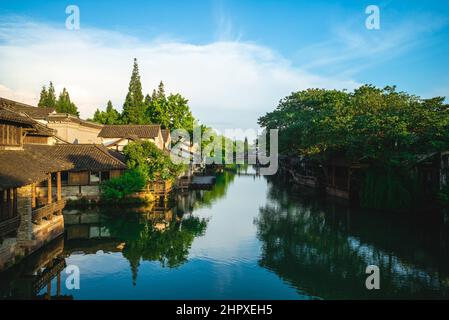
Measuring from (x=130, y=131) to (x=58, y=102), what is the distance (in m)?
47.6

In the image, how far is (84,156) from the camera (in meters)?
35.2

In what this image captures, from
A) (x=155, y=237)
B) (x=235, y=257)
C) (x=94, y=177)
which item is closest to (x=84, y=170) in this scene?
(x=94, y=177)

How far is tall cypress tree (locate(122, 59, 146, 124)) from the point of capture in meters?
73.3

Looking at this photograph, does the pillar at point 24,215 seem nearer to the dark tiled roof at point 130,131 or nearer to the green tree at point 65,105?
the dark tiled roof at point 130,131

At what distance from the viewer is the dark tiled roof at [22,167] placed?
605 inches

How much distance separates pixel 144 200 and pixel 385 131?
22228 mm

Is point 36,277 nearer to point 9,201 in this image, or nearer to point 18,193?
point 9,201

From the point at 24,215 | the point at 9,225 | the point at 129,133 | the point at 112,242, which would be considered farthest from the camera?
the point at 129,133

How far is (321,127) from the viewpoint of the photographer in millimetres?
39031

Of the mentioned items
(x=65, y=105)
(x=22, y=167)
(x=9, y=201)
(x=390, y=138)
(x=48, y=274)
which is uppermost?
(x=65, y=105)

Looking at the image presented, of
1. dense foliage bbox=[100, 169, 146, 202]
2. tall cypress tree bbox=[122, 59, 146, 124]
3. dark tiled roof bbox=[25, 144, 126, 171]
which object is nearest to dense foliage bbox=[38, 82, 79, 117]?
tall cypress tree bbox=[122, 59, 146, 124]

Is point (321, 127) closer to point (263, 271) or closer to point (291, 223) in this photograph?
point (291, 223)
